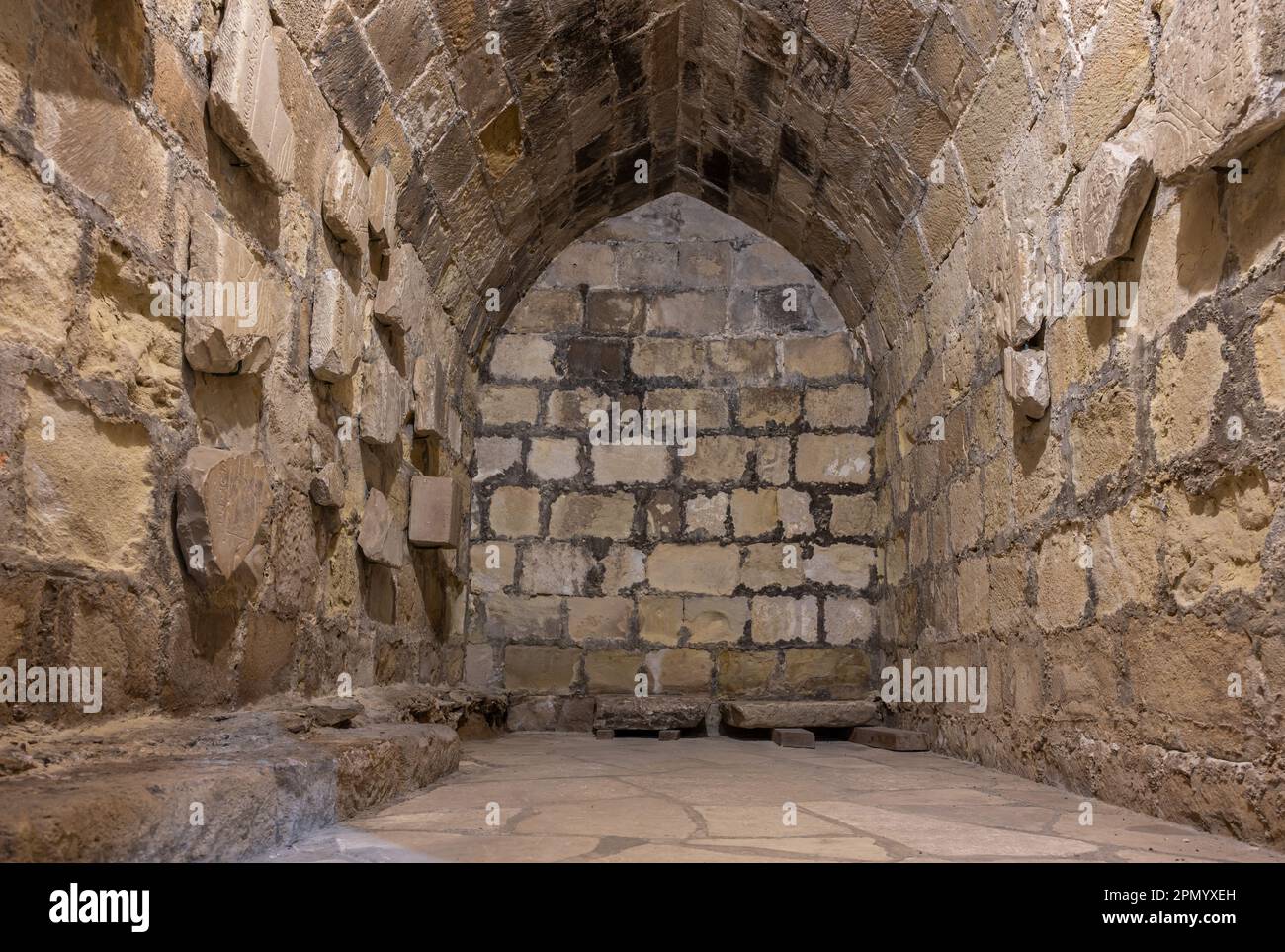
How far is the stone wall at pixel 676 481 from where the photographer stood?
559 cm

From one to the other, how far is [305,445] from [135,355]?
94 centimetres

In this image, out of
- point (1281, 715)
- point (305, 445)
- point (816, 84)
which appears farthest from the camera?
point (816, 84)

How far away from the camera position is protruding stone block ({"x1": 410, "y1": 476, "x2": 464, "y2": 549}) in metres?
4.47

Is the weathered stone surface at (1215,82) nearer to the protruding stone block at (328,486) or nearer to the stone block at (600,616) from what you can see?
the protruding stone block at (328,486)

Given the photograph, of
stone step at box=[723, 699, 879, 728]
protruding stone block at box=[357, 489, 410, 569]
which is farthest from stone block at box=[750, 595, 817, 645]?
protruding stone block at box=[357, 489, 410, 569]

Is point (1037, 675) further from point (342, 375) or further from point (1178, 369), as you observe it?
point (342, 375)

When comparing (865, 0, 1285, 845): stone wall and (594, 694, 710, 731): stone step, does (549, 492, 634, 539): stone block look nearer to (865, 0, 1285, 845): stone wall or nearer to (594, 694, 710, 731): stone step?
(594, 694, 710, 731): stone step

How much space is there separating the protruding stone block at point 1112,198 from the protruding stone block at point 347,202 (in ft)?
7.32

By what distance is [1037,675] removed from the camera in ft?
10.8

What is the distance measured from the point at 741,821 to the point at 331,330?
6.37ft

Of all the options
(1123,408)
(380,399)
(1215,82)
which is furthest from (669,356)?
(1215,82)

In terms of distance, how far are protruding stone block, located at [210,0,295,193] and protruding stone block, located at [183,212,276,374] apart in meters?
0.24

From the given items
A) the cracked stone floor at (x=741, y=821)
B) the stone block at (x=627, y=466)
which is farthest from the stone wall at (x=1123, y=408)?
the stone block at (x=627, y=466)

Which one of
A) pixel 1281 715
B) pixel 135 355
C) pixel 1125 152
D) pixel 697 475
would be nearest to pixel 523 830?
pixel 135 355
